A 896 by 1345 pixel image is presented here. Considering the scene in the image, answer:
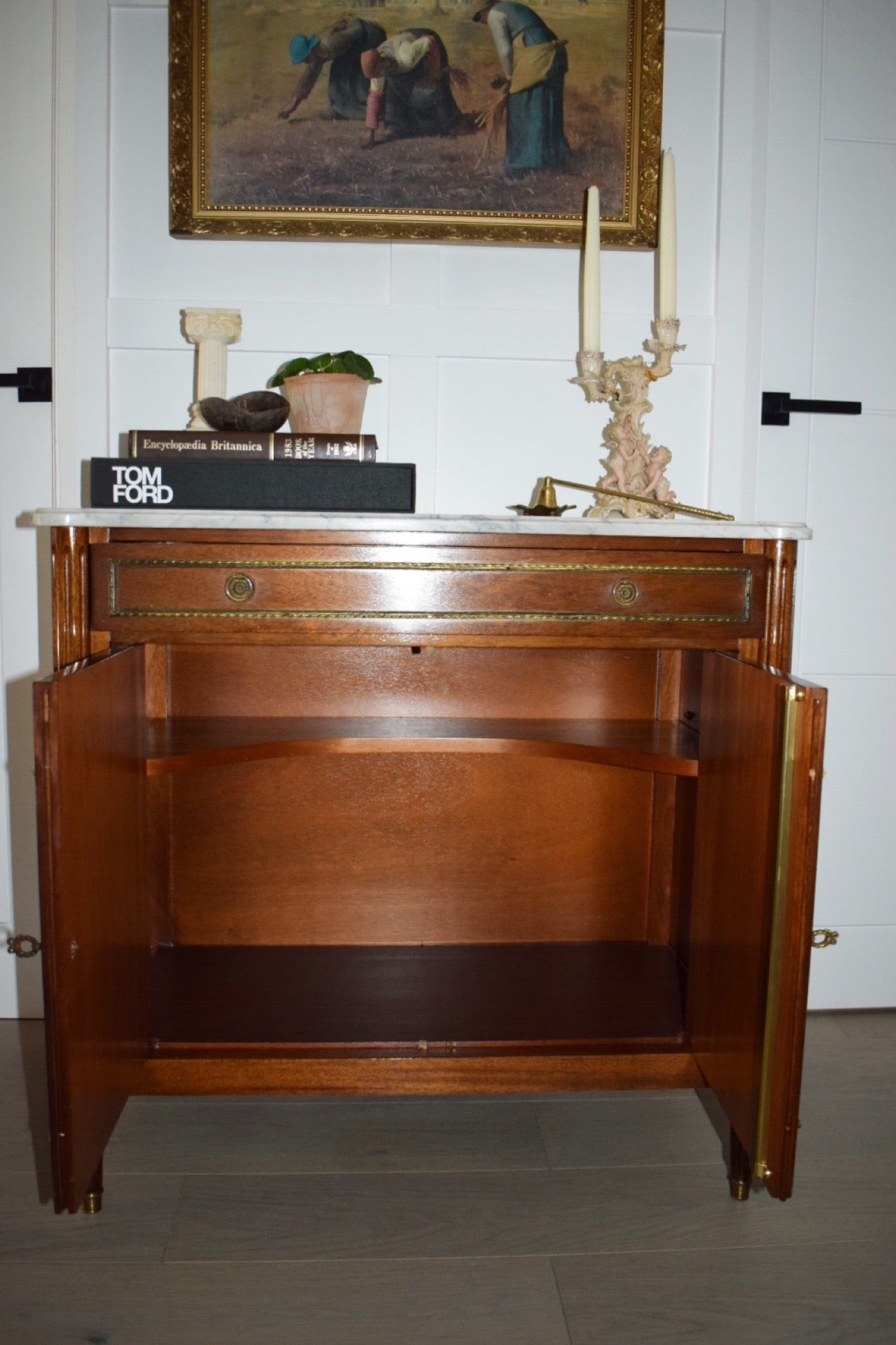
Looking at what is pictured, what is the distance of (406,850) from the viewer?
1.83 meters

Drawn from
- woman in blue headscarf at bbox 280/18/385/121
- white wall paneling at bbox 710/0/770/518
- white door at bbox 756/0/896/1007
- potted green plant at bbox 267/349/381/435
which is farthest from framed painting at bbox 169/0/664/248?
potted green plant at bbox 267/349/381/435

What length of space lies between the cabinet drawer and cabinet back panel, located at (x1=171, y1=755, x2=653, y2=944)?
1.65 feet

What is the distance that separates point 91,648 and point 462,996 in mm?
756

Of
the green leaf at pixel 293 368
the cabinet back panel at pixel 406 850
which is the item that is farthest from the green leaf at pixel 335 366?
the cabinet back panel at pixel 406 850

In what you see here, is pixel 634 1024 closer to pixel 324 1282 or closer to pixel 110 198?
pixel 324 1282

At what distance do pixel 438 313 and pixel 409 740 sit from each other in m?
0.80

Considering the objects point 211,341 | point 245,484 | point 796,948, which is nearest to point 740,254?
point 211,341

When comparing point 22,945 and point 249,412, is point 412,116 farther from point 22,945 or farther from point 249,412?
point 22,945

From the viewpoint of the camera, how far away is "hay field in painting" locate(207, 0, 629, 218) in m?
1.73

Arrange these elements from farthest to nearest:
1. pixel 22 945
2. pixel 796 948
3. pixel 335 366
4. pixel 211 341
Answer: pixel 22 945
pixel 211 341
pixel 335 366
pixel 796 948

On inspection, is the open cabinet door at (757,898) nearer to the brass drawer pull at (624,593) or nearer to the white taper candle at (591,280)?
the brass drawer pull at (624,593)

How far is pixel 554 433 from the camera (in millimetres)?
1871

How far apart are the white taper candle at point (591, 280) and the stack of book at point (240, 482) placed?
46 cm

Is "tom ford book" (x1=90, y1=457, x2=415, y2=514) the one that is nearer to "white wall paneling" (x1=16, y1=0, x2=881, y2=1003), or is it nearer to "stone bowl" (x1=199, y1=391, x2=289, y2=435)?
"stone bowl" (x1=199, y1=391, x2=289, y2=435)
